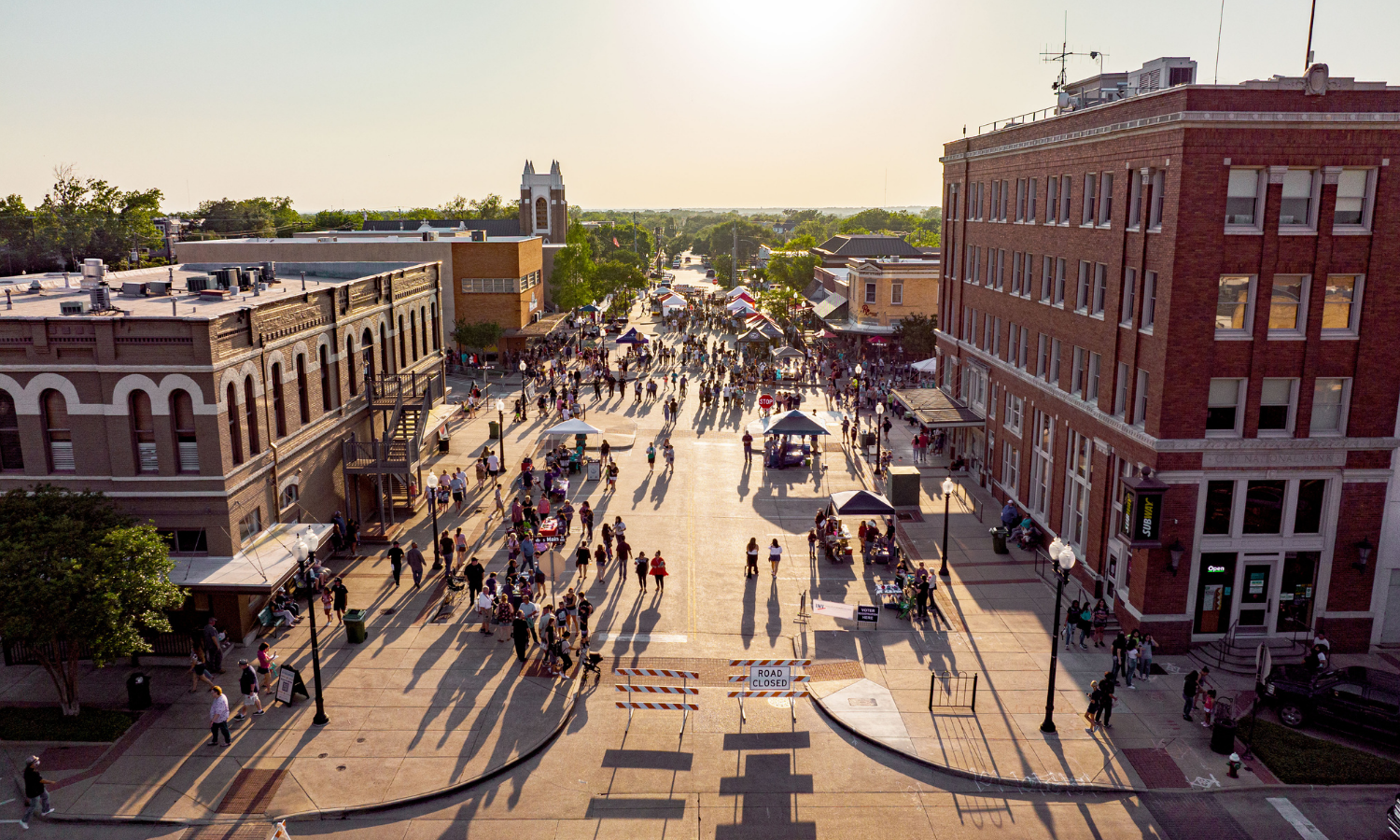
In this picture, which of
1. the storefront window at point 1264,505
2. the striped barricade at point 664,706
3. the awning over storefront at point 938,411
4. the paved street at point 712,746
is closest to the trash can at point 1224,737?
the paved street at point 712,746

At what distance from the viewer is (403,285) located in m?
39.4

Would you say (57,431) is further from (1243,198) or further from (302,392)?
(1243,198)

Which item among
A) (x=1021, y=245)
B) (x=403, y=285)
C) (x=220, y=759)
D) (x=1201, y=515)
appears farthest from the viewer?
(x=403, y=285)

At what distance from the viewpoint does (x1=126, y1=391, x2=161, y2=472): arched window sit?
934 inches

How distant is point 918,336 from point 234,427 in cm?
4882

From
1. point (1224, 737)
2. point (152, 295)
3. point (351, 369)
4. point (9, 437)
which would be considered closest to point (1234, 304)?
point (1224, 737)

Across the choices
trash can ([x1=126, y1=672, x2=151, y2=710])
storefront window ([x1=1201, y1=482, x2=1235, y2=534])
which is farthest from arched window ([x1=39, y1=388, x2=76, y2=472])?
storefront window ([x1=1201, y1=482, x2=1235, y2=534])

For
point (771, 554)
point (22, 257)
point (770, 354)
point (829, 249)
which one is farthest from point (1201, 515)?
point (22, 257)

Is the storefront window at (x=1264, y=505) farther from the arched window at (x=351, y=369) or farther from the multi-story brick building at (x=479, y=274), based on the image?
the multi-story brick building at (x=479, y=274)

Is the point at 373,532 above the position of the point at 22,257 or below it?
below

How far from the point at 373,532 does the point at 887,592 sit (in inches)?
721

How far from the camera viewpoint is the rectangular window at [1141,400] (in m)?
25.7

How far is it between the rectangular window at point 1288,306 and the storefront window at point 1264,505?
4.03 meters

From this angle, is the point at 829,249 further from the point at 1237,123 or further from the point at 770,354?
the point at 1237,123
